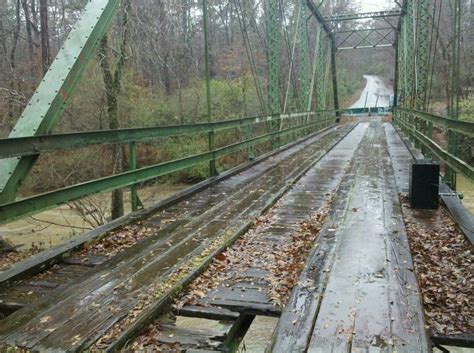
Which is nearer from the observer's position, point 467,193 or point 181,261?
point 181,261

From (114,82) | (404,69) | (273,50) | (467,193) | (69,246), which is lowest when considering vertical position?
(467,193)

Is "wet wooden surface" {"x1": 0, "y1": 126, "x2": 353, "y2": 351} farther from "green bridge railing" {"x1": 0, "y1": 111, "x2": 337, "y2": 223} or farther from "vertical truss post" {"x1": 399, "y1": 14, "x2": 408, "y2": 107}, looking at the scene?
"vertical truss post" {"x1": 399, "y1": 14, "x2": 408, "y2": 107}

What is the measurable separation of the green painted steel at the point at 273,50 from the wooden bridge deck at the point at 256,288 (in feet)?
25.5

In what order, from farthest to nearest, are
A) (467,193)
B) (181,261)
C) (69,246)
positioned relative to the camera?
(467,193) < (69,246) < (181,261)

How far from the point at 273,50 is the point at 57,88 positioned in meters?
9.97

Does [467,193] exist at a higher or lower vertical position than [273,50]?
lower

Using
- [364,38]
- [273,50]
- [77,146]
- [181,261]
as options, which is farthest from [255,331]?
[364,38]

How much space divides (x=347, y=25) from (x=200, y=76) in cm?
2299

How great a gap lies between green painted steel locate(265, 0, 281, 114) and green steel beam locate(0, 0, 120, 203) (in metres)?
8.81

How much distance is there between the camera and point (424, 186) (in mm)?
5371

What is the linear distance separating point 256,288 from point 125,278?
0.97 m

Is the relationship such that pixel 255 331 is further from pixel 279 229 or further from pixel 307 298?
pixel 307 298

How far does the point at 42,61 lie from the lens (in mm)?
18844

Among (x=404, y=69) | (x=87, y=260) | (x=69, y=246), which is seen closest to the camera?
(x=87, y=260)
